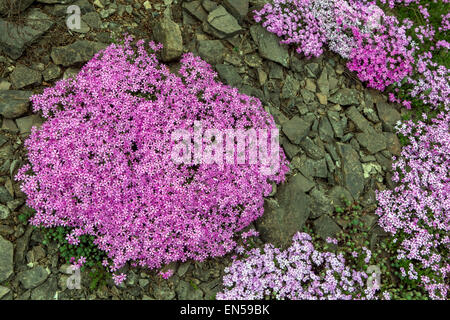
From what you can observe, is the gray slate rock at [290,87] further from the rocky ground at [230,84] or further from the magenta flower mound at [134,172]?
the magenta flower mound at [134,172]

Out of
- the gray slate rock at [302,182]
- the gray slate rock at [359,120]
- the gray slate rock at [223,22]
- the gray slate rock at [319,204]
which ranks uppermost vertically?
the gray slate rock at [223,22]

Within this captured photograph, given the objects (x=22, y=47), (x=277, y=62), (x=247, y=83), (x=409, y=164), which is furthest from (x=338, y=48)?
(x=22, y=47)

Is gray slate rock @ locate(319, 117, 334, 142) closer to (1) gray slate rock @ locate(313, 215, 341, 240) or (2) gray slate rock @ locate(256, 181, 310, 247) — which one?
(2) gray slate rock @ locate(256, 181, 310, 247)

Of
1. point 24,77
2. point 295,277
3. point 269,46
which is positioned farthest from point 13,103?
point 295,277

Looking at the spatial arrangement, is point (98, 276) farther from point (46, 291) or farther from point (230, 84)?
point (230, 84)

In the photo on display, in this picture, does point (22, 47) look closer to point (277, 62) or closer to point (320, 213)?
point (277, 62)

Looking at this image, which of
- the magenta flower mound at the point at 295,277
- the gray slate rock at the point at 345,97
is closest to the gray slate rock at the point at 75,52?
the magenta flower mound at the point at 295,277
